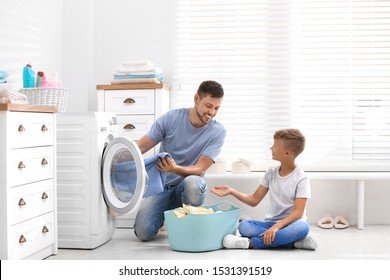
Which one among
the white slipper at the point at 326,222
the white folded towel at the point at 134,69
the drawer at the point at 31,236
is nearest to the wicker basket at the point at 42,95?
the drawer at the point at 31,236

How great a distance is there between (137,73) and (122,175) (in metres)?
0.97

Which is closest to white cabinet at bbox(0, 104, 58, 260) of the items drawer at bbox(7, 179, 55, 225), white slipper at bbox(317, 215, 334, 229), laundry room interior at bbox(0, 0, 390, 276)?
drawer at bbox(7, 179, 55, 225)

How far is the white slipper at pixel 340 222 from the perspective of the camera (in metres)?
4.08

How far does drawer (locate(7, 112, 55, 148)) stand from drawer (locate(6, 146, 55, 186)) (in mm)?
35

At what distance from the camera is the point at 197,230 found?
3.18 metres

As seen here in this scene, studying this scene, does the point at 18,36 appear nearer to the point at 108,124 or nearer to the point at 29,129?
the point at 108,124

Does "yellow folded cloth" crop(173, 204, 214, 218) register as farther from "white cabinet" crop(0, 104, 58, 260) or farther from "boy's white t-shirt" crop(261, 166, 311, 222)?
"white cabinet" crop(0, 104, 58, 260)

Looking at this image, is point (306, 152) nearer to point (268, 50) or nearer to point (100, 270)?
point (268, 50)

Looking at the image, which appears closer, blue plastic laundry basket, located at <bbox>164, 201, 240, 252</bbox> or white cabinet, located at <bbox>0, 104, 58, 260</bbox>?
white cabinet, located at <bbox>0, 104, 58, 260</bbox>

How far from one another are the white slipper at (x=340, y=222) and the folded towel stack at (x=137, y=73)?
5.15 feet

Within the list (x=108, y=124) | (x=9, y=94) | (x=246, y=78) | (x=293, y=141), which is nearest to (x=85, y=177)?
(x=108, y=124)

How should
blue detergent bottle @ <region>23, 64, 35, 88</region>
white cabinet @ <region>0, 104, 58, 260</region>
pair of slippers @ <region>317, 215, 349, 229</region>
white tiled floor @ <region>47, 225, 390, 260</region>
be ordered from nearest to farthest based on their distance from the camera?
white cabinet @ <region>0, 104, 58, 260</region> → white tiled floor @ <region>47, 225, 390, 260</region> → blue detergent bottle @ <region>23, 64, 35, 88</region> → pair of slippers @ <region>317, 215, 349, 229</region>

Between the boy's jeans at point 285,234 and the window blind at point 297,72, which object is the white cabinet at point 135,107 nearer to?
the window blind at point 297,72

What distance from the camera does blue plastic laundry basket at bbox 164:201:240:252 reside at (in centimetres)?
318
